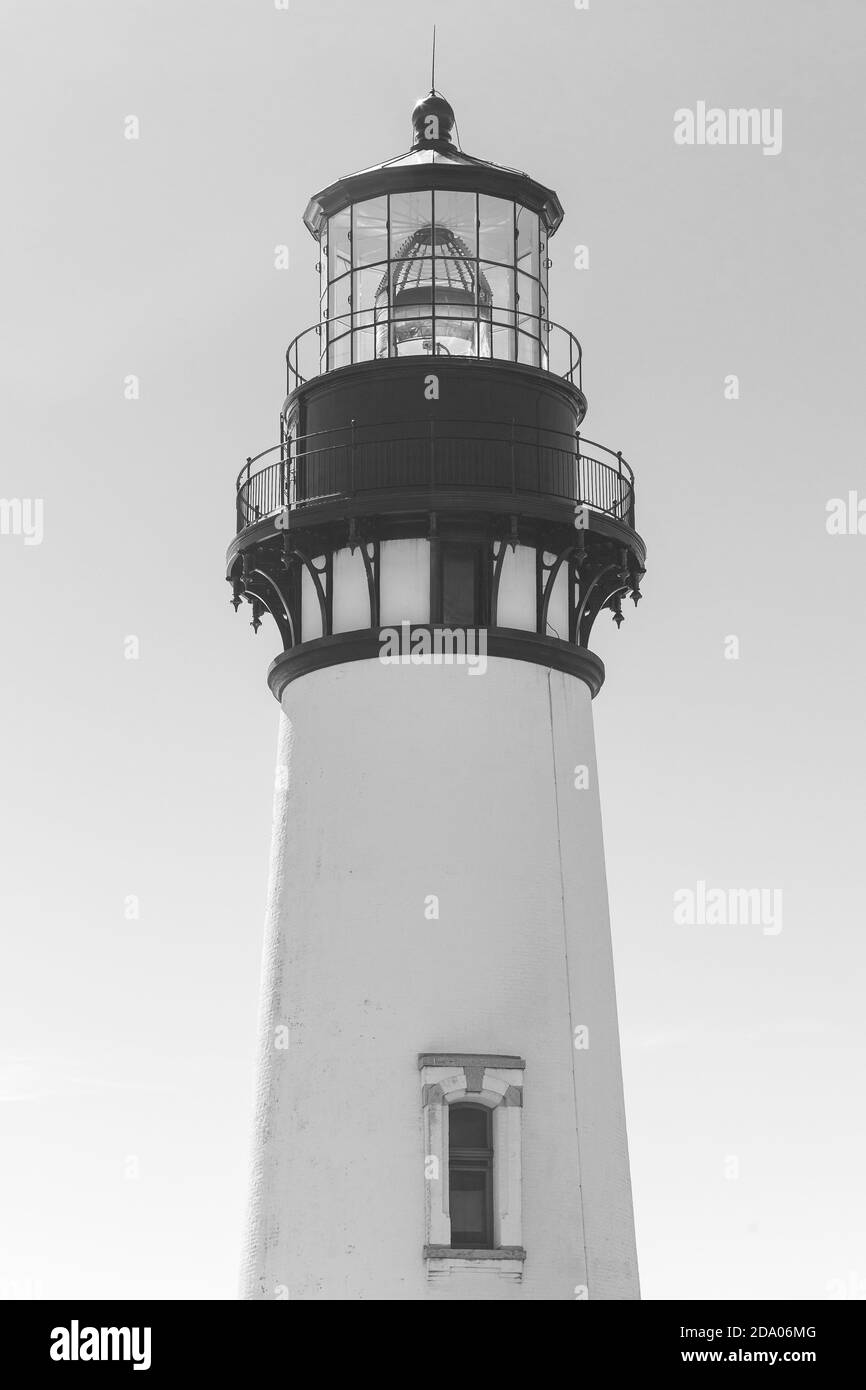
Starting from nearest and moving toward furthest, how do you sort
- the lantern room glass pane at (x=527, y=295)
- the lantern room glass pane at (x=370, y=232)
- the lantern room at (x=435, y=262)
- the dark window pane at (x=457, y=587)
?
the dark window pane at (x=457, y=587), the lantern room at (x=435, y=262), the lantern room glass pane at (x=370, y=232), the lantern room glass pane at (x=527, y=295)

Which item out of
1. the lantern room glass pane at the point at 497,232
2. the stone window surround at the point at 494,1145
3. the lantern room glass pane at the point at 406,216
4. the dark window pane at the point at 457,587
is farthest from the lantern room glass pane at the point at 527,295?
the stone window surround at the point at 494,1145

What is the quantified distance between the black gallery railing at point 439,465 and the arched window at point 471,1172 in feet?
23.5

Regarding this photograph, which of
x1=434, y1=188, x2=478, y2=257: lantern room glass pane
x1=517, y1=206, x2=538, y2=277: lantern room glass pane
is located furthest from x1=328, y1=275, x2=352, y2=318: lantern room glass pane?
x1=517, y1=206, x2=538, y2=277: lantern room glass pane

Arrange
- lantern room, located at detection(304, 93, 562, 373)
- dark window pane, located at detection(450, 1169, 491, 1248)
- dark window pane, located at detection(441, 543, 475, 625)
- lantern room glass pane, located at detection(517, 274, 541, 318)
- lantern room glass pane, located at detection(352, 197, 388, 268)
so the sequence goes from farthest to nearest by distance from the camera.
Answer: lantern room glass pane, located at detection(517, 274, 541, 318), lantern room glass pane, located at detection(352, 197, 388, 268), lantern room, located at detection(304, 93, 562, 373), dark window pane, located at detection(441, 543, 475, 625), dark window pane, located at detection(450, 1169, 491, 1248)

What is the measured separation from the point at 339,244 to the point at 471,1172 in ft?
36.7

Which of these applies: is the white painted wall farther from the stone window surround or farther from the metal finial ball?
the metal finial ball

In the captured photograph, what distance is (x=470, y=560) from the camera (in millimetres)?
35156

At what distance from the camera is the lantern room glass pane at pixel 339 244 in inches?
1435

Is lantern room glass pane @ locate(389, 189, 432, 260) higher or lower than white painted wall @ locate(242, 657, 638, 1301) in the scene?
higher

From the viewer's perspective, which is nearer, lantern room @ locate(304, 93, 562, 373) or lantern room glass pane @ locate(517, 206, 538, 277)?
lantern room @ locate(304, 93, 562, 373)

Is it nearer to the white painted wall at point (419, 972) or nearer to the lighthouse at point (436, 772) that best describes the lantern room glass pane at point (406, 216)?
the lighthouse at point (436, 772)

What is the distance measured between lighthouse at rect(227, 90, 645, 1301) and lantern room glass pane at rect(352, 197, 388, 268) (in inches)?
1.3

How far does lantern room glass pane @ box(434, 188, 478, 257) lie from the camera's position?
36125mm
